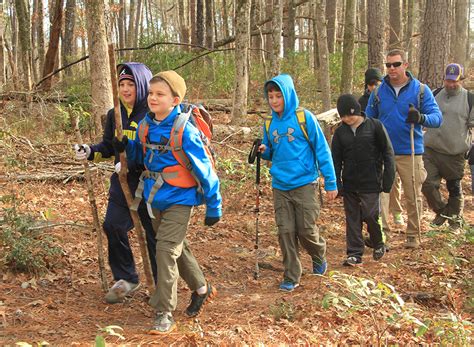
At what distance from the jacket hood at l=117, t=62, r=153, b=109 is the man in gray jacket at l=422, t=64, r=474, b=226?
4852mm

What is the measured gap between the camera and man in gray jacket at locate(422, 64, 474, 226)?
780 cm

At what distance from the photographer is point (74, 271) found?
5762 mm

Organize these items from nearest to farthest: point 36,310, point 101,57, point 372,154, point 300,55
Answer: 1. point 36,310
2. point 372,154
3. point 101,57
4. point 300,55

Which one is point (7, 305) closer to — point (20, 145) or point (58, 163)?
point (20, 145)

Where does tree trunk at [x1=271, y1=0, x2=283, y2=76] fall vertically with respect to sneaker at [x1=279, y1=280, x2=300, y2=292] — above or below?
above

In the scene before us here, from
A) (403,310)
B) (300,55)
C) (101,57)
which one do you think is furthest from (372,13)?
(403,310)

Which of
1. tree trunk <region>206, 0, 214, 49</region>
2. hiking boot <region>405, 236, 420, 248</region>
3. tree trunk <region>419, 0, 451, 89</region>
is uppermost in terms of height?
tree trunk <region>206, 0, 214, 49</region>

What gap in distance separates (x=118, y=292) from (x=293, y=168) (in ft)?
7.11

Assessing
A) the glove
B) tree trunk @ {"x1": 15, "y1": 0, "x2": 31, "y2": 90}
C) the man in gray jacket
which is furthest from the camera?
tree trunk @ {"x1": 15, "y1": 0, "x2": 31, "y2": 90}

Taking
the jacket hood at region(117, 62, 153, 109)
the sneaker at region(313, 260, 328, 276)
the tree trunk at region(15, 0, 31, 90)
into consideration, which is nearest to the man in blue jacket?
the sneaker at region(313, 260, 328, 276)

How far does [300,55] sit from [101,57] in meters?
11.8

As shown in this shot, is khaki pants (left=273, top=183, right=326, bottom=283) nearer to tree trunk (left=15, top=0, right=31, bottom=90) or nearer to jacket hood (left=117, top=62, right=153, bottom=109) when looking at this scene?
jacket hood (left=117, top=62, right=153, bottom=109)

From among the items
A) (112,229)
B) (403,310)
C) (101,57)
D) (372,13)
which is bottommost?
(403,310)

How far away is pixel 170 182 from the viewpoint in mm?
4422
